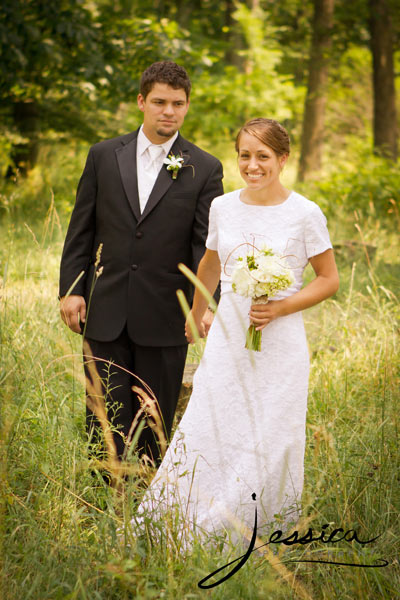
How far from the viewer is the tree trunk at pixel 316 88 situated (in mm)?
13047

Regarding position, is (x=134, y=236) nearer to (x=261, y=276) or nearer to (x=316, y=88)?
(x=261, y=276)

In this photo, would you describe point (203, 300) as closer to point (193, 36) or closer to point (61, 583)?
point (61, 583)

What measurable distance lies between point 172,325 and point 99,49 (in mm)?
7161

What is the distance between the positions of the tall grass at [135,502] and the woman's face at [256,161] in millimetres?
1141

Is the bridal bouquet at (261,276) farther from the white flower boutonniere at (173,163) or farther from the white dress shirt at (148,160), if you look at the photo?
the white dress shirt at (148,160)

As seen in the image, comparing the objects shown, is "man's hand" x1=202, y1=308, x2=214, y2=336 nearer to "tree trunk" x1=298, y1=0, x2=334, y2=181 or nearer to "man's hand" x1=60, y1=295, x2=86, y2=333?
"man's hand" x1=60, y1=295, x2=86, y2=333

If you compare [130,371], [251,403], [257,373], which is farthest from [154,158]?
[251,403]

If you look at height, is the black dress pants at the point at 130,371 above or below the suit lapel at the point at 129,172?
below

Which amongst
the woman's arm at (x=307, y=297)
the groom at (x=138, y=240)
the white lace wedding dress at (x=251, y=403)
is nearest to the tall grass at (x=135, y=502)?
the white lace wedding dress at (x=251, y=403)

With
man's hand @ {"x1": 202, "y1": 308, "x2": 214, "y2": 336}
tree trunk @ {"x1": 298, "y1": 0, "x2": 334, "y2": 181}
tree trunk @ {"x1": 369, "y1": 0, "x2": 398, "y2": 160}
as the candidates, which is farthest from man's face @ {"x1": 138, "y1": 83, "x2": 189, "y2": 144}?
tree trunk @ {"x1": 298, "y1": 0, "x2": 334, "y2": 181}

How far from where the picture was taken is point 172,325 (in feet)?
11.3

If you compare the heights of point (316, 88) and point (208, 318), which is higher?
point (316, 88)

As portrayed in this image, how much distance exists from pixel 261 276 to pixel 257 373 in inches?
22.4

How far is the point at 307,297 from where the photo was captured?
107 inches
